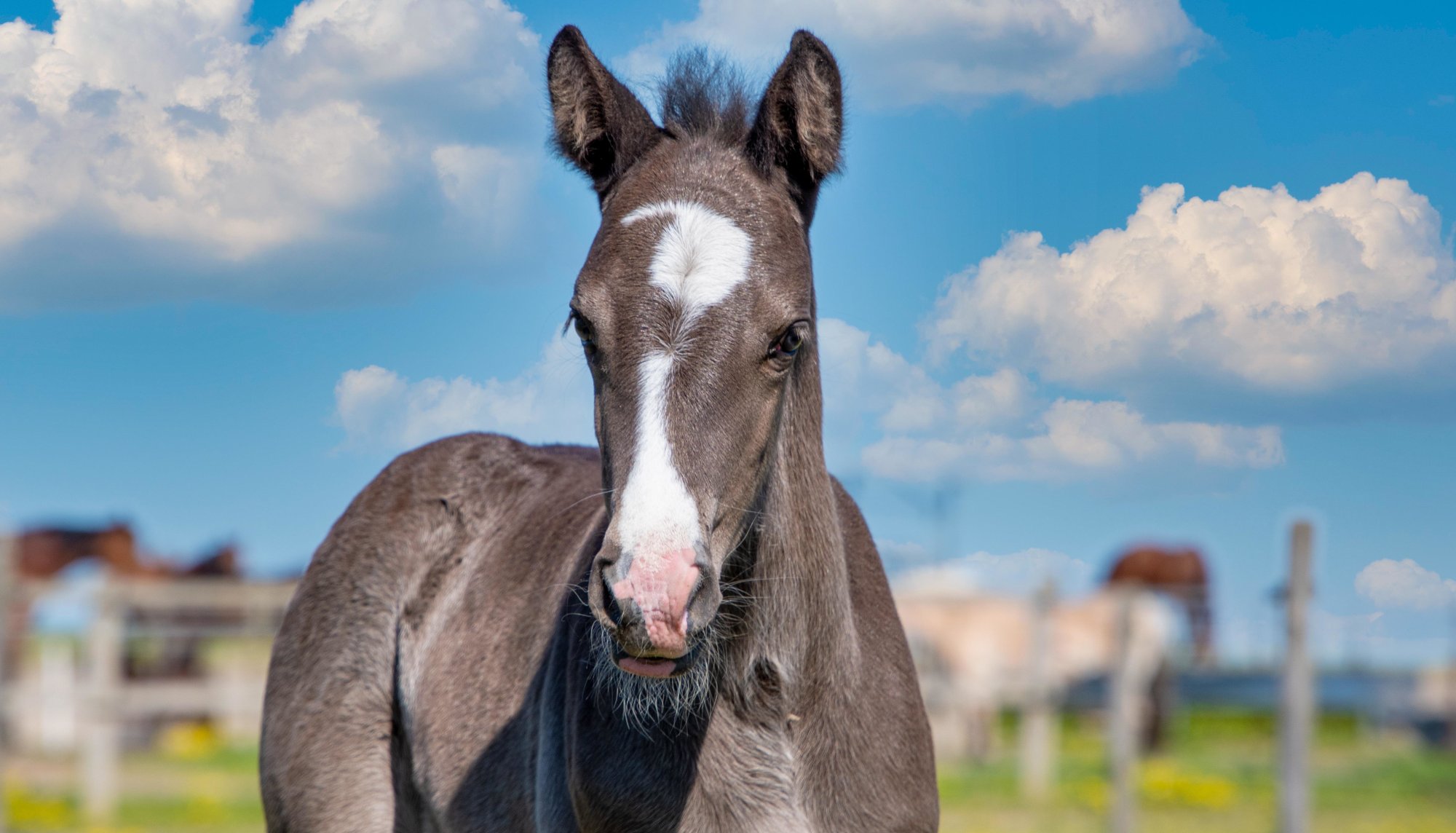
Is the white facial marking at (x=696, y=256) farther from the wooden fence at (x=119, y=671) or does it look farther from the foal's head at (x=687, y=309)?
the wooden fence at (x=119, y=671)

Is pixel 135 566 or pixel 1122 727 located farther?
pixel 135 566

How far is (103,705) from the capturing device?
10.3 metres

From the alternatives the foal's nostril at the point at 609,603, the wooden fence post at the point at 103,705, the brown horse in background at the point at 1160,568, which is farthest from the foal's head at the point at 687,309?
the brown horse in background at the point at 1160,568

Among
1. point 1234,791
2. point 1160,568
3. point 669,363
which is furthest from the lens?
point 1160,568

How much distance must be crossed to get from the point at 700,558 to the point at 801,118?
110 centimetres

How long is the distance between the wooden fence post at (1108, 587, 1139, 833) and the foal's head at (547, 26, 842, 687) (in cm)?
617

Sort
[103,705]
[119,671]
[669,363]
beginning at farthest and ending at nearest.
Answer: [119,671], [103,705], [669,363]

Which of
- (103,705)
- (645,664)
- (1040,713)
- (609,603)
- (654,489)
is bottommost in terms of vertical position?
(1040,713)

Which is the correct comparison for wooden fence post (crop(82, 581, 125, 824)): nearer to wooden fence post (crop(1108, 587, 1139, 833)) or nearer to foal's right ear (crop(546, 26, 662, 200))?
wooden fence post (crop(1108, 587, 1139, 833))

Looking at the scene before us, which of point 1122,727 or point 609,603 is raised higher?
point 609,603

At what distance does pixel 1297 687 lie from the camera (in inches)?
275

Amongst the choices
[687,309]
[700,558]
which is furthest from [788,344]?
[700,558]

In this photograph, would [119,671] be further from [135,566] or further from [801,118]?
[801,118]

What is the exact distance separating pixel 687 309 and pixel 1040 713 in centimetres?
919
